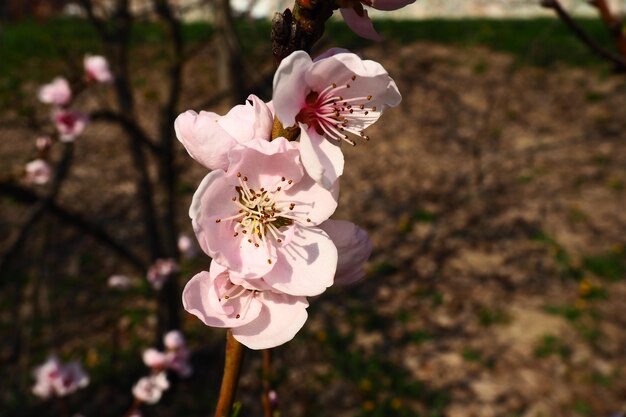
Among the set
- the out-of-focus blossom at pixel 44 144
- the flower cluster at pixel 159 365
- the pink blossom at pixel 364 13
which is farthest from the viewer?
the flower cluster at pixel 159 365

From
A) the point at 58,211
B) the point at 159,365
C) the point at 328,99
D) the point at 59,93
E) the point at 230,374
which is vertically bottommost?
the point at 159,365

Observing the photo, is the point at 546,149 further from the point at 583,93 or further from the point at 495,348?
the point at 495,348

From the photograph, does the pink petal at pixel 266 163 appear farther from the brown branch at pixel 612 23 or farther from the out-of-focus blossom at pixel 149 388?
the out-of-focus blossom at pixel 149 388

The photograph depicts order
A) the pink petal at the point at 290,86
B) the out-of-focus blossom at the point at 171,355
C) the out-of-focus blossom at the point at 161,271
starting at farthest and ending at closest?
the out-of-focus blossom at the point at 161,271 → the out-of-focus blossom at the point at 171,355 → the pink petal at the point at 290,86

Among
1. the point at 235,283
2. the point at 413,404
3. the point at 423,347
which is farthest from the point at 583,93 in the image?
the point at 235,283

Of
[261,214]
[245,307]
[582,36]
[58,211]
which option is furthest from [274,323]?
[58,211]

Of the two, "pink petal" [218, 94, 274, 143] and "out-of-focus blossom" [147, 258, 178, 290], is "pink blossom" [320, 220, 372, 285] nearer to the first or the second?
"pink petal" [218, 94, 274, 143]

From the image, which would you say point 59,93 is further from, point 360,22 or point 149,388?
point 360,22

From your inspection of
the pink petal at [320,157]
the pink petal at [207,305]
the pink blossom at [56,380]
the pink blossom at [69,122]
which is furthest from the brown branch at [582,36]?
the pink blossom at [56,380]
